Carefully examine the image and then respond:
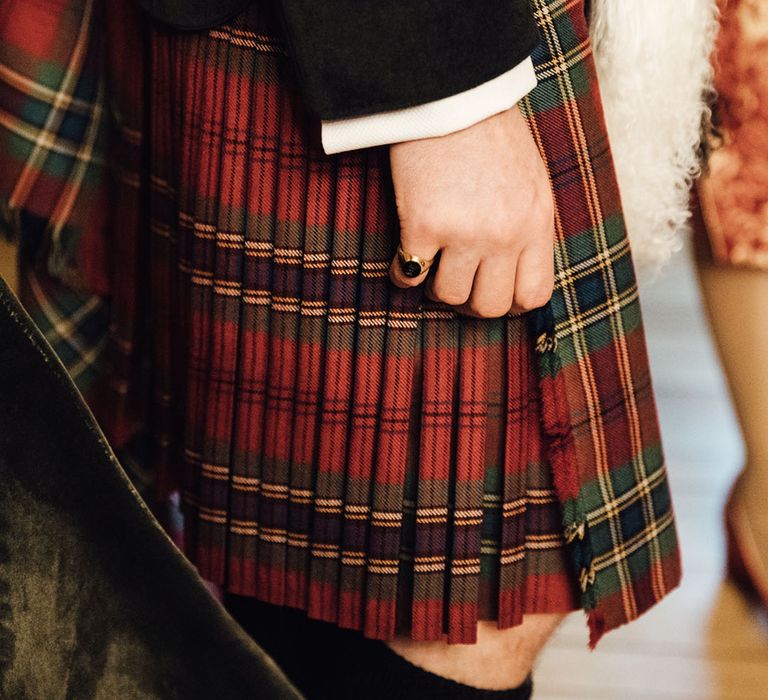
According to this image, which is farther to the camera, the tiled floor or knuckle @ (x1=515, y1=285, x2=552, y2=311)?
the tiled floor

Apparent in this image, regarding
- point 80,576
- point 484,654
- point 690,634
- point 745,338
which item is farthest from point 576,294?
point 690,634

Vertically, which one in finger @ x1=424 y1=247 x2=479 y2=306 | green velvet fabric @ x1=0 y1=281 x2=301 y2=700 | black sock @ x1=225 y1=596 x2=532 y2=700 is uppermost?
finger @ x1=424 y1=247 x2=479 y2=306

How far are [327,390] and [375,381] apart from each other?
0.04 meters

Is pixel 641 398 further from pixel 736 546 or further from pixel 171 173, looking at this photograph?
pixel 736 546

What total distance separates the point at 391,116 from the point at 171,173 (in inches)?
10.0

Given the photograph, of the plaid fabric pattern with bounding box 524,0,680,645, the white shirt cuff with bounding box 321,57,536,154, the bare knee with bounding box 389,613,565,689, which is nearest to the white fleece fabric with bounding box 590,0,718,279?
the plaid fabric pattern with bounding box 524,0,680,645

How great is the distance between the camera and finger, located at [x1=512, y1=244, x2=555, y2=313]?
0.66 metres

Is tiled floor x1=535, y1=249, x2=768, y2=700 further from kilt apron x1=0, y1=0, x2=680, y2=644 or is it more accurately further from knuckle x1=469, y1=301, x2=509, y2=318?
knuckle x1=469, y1=301, x2=509, y2=318

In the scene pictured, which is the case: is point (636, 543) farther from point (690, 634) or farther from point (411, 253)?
point (690, 634)

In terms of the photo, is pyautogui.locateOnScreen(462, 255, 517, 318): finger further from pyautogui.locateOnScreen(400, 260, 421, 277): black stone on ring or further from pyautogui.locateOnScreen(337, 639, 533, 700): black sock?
pyautogui.locateOnScreen(337, 639, 533, 700): black sock

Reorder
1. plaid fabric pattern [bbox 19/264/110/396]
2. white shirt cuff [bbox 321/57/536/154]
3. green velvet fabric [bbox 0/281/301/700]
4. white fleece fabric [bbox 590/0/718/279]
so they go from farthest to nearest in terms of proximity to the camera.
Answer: plaid fabric pattern [bbox 19/264/110/396]
white fleece fabric [bbox 590/0/718/279]
white shirt cuff [bbox 321/57/536/154]
green velvet fabric [bbox 0/281/301/700]

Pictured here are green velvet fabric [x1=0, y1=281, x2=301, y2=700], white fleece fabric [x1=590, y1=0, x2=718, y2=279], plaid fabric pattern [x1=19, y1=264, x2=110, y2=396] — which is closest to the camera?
green velvet fabric [x1=0, y1=281, x2=301, y2=700]

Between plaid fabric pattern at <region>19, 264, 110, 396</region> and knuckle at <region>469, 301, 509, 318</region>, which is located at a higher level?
knuckle at <region>469, 301, 509, 318</region>

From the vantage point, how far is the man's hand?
62cm
